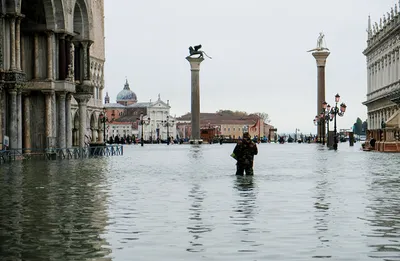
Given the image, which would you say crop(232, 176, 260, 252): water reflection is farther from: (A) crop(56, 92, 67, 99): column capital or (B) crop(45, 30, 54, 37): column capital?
(A) crop(56, 92, 67, 99): column capital

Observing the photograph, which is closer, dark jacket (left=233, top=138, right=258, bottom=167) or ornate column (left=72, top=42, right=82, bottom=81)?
dark jacket (left=233, top=138, right=258, bottom=167)

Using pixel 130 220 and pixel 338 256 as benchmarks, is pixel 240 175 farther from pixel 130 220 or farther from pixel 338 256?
pixel 338 256

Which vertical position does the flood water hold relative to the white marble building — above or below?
below

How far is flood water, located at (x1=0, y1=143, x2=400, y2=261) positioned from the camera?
10.9 m

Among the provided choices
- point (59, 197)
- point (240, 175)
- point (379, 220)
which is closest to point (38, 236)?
point (379, 220)

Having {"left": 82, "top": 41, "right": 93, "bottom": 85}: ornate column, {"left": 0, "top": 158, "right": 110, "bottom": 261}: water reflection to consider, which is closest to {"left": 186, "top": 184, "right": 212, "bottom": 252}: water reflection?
{"left": 0, "top": 158, "right": 110, "bottom": 261}: water reflection

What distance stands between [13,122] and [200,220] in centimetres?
3230

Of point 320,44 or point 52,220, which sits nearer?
point 52,220

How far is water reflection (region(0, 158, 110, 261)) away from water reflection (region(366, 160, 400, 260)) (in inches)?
139

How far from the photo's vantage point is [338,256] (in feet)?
34.0

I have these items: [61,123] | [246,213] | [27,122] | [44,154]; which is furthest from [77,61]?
[246,213]

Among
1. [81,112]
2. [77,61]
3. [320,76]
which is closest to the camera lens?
[77,61]

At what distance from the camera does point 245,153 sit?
2861cm

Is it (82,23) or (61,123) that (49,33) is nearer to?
(61,123)
